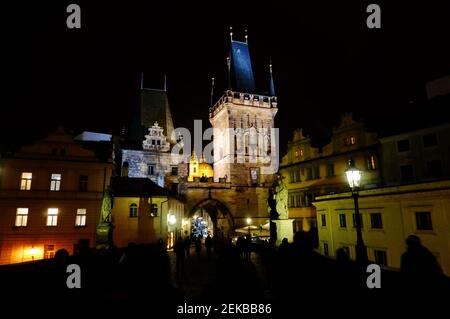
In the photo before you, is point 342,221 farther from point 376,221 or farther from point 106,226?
point 106,226

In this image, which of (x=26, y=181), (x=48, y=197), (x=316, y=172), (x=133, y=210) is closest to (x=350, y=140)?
(x=316, y=172)

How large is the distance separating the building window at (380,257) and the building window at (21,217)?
26.0 meters

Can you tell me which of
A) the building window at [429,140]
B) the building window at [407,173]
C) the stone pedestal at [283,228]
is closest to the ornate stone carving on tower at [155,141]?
the stone pedestal at [283,228]

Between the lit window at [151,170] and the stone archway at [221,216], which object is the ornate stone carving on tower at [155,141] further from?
the stone archway at [221,216]

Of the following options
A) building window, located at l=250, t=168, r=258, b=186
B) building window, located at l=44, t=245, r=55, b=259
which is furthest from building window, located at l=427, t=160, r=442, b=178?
building window, located at l=44, t=245, r=55, b=259

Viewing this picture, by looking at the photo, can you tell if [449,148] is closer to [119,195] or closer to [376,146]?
[376,146]

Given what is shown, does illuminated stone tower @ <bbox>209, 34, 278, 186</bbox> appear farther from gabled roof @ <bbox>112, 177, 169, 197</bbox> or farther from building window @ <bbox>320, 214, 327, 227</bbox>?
building window @ <bbox>320, 214, 327, 227</bbox>

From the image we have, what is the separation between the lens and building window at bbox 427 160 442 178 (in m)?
21.7

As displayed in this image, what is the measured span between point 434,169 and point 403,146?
9.81 ft

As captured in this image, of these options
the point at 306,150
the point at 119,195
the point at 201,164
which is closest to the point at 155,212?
the point at 119,195

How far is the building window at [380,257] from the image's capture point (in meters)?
20.2

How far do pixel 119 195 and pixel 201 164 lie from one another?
104 feet

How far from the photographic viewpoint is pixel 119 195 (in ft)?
90.0
